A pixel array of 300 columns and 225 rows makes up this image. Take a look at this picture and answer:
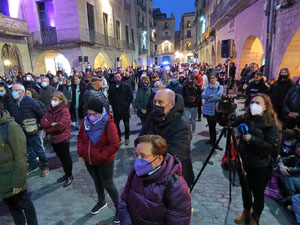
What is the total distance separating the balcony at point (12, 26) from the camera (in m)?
13.1

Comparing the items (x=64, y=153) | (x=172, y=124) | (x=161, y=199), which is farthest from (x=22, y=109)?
(x=161, y=199)

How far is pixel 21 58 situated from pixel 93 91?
44.4ft

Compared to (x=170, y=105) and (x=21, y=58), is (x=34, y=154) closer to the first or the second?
(x=170, y=105)

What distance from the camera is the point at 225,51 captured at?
415 inches

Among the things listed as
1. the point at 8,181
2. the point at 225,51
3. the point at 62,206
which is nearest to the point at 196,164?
the point at 62,206

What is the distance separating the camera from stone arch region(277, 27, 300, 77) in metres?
7.25

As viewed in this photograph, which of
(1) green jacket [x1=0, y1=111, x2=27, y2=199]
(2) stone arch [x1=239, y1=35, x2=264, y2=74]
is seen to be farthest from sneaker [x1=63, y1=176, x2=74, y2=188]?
(2) stone arch [x1=239, y1=35, x2=264, y2=74]

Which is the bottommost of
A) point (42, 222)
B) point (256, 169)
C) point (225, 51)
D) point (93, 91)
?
point (42, 222)

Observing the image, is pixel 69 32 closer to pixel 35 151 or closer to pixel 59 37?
pixel 59 37

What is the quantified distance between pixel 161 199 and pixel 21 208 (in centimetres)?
197

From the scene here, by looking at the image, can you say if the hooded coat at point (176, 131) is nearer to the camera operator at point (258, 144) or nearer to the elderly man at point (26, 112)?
the camera operator at point (258, 144)

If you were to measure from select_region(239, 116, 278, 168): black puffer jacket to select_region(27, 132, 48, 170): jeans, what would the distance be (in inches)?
161

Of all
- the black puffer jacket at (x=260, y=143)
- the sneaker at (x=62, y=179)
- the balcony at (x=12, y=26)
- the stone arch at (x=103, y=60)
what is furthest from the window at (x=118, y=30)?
the black puffer jacket at (x=260, y=143)

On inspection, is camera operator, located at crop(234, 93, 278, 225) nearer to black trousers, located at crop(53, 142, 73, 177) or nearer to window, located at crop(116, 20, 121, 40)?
black trousers, located at crop(53, 142, 73, 177)
